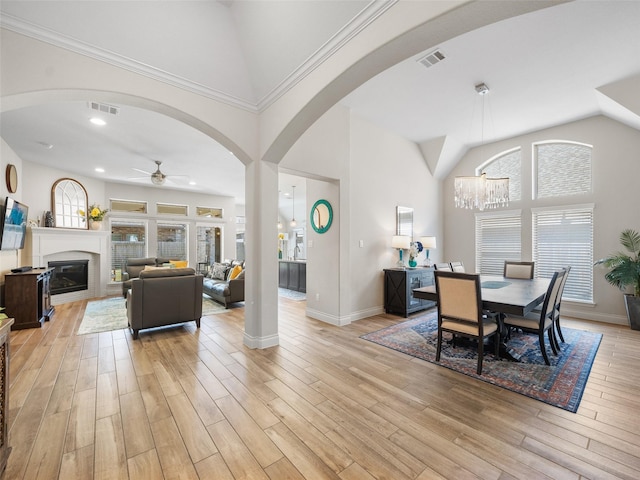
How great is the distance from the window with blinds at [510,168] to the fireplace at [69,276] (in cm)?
950

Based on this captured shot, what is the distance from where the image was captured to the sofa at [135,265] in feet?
22.2

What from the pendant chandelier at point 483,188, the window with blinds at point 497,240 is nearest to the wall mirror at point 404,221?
the pendant chandelier at point 483,188

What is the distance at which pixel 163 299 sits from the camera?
13.1 feet

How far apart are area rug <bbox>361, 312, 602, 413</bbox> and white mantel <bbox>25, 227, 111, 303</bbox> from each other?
6.84 m

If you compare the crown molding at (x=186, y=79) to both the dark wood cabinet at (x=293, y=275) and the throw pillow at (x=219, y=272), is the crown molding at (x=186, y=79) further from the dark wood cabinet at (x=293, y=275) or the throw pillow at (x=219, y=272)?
the dark wood cabinet at (x=293, y=275)

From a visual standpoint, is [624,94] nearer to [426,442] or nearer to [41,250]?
[426,442]

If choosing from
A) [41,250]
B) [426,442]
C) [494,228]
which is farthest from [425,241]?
[41,250]

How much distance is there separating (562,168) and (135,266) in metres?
9.73

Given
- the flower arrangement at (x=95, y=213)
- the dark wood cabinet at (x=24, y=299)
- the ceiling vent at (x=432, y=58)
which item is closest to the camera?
the ceiling vent at (x=432, y=58)

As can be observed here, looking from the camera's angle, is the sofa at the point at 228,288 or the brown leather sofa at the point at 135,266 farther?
the brown leather sofa at the point at 135,266

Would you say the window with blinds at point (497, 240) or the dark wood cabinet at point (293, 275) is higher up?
the window with blinds at point (497, 240)

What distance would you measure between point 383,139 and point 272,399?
4.70 m

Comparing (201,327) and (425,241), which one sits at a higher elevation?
(425,241)

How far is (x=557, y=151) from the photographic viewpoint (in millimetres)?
5184
